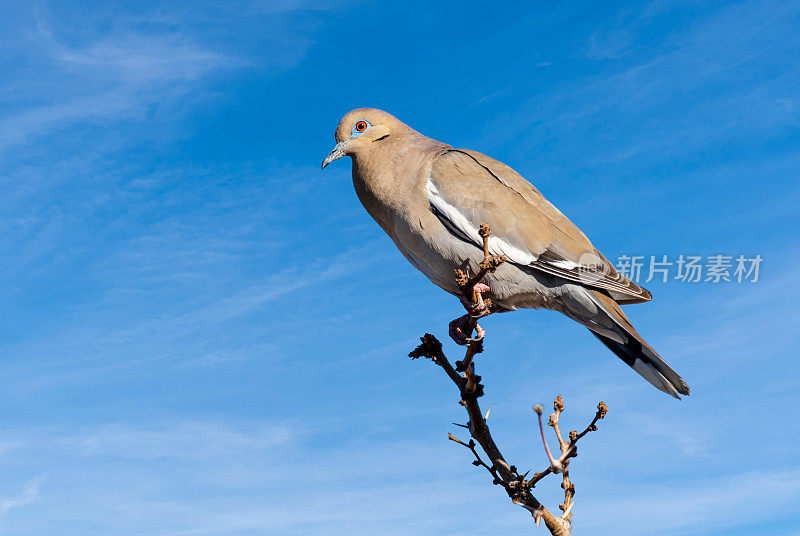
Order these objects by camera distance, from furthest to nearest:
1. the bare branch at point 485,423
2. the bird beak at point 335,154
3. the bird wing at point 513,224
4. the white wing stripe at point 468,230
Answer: the bird beak at point 335,154 → the bird wing at point 513,224 → the white wing stripe at point 468,230 → the bare branch at point 485,423

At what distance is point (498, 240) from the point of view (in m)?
5.90

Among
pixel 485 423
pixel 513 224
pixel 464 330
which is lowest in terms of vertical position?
pixel 485 423

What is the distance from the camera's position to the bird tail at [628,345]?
5.75 m

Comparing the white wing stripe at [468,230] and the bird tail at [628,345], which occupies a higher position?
the white wing stripe at [468,230]

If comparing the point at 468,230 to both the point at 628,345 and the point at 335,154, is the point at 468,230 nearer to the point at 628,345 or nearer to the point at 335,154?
the point at 335,154

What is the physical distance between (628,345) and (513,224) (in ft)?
4.91

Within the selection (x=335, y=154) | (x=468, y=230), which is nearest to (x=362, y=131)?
(x=335, y=154)

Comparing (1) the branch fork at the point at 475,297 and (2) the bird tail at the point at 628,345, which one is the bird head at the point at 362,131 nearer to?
(1) the branch fork at the point at 475,297

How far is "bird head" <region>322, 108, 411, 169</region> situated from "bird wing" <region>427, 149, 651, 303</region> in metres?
0.66

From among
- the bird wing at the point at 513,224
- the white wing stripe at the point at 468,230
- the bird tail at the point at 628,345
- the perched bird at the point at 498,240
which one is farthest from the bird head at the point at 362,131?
the bird tail at the point at 628,345

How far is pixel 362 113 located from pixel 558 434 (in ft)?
12.4

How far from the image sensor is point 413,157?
626 centimetres

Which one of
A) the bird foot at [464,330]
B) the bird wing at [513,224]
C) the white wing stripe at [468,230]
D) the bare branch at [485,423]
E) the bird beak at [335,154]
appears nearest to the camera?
the bare branch at [485,423]

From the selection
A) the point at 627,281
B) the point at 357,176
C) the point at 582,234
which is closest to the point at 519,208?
the point at 582,234
